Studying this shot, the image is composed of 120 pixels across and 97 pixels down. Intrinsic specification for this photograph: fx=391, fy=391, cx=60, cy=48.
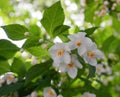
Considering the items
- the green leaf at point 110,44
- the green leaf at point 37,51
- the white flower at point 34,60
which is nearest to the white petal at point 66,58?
the green leaf at point 37,51

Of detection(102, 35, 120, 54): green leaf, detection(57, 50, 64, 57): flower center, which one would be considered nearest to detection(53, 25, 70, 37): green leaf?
detection(57, 50, 64, 57): flower center

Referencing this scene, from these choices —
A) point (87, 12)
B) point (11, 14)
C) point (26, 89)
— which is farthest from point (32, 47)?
point (11, 14)

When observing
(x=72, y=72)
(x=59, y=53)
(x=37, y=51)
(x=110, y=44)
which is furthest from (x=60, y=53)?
(x=110, y=44)

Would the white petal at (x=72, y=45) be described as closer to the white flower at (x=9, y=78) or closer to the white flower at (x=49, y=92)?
the white flower at (x=49, y=92)

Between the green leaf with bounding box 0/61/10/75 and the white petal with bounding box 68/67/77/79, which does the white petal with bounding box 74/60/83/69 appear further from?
the green leaf with bounding box 0/61/10/75

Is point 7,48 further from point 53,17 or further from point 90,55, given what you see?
point 90,55

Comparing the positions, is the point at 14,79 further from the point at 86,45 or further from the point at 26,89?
the point at 86,45

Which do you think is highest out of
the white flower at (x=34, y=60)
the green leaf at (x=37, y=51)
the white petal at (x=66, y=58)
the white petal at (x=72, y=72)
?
the white flower at (x=34, y=60)
